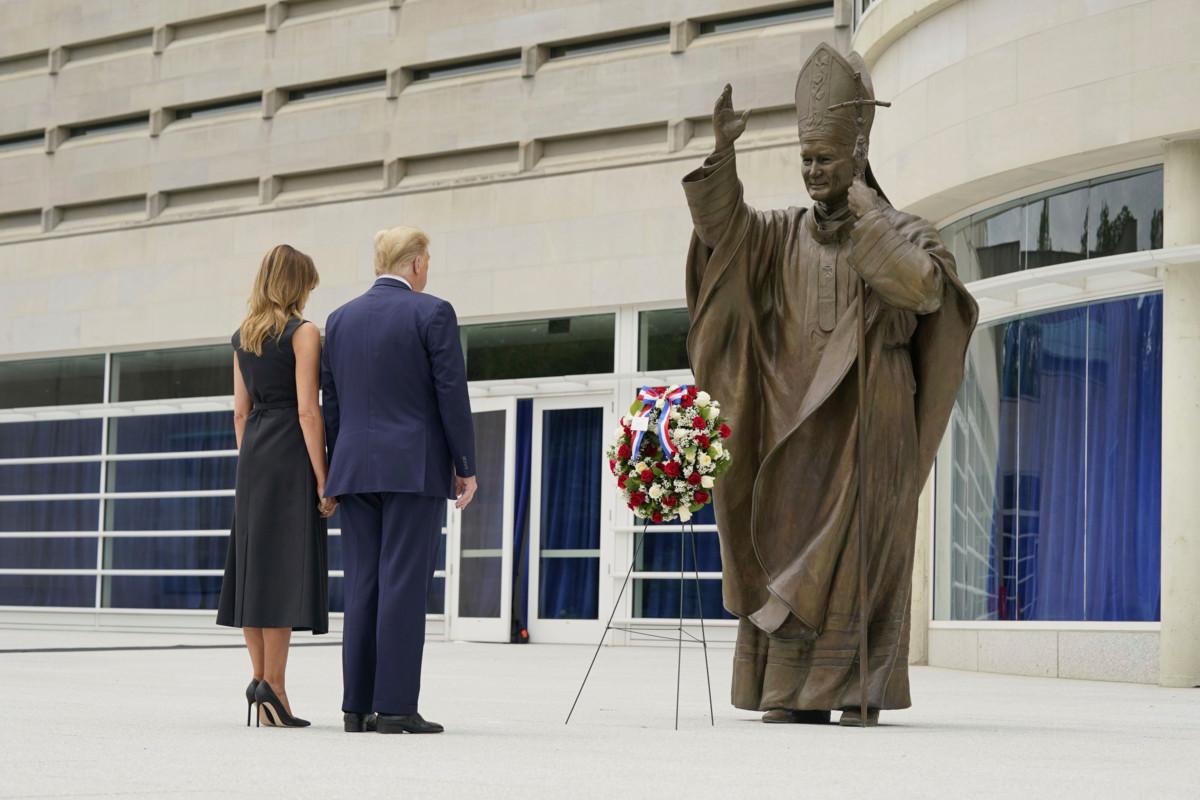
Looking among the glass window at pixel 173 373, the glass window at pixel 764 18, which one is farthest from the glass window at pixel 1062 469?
the glass window at pixel 173 373

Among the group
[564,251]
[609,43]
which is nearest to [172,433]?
[564,251]

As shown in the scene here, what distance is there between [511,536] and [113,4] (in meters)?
10.0

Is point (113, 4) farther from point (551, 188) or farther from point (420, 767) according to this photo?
point (420, 767)

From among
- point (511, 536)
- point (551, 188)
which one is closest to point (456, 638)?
point (511, 536)

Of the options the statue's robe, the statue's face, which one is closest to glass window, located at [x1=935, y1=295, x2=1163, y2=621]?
the statue's robe

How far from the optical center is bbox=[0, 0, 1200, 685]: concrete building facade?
14242 mm

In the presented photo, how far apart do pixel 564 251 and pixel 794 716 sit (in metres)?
14.1

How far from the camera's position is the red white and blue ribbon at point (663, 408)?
791 cm

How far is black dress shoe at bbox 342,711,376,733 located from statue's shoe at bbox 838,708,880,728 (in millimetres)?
2033

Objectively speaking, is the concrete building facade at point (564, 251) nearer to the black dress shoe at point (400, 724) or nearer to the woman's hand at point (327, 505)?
the black dress shoe at point (400, 724)

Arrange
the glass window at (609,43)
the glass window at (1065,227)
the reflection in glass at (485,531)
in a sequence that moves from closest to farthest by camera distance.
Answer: the glass window at (1065,227) → the glass window at (609,43) → the reflection in glass at (485,531)

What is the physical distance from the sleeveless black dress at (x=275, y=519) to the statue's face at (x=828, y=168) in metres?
2.39

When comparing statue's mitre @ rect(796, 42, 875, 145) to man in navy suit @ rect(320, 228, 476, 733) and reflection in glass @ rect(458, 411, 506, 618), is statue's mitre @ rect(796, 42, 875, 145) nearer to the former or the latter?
man in navy suit @ rect(320, 228, 476, 733)

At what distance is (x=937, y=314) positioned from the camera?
8.35 m
